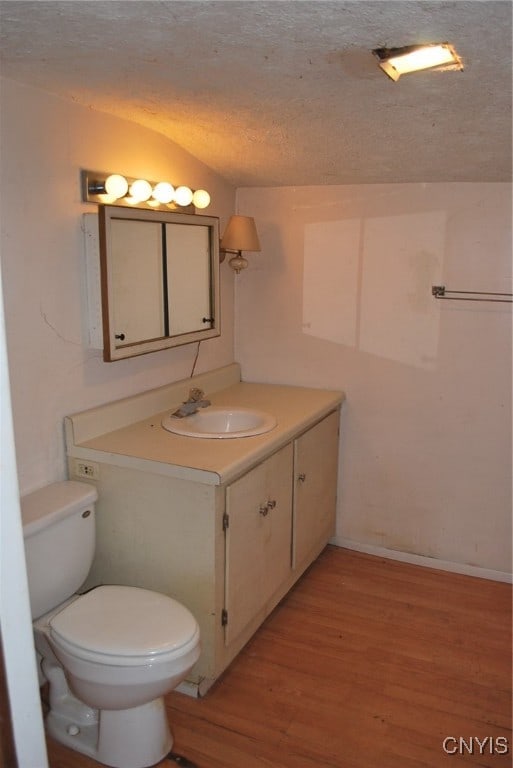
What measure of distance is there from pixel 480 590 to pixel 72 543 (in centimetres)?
175

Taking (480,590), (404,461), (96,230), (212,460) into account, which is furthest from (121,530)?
(480,590)

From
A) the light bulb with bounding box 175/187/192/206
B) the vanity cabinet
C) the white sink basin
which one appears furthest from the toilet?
the light bulb with bounding box 175/187/192/206

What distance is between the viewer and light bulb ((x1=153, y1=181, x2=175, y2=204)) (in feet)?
7.30

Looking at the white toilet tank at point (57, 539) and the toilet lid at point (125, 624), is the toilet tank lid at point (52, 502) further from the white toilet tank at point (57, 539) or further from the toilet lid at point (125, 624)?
the toilet lid at point (125, 624)

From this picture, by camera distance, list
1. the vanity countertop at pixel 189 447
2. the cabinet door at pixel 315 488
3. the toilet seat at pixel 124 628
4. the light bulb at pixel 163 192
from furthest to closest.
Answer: the cabinet door at pixel 315 488 → the light bulb at pixel 163 192 → the vanity countertop at pixel 189 447 → the toilet seat at pixel 124 628

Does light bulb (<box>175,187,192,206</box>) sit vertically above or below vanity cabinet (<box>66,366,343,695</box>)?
above

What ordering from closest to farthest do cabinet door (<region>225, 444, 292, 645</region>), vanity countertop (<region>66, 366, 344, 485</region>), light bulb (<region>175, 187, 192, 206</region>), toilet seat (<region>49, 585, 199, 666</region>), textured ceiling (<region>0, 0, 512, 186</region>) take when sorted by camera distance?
textured ceiling (<region>0, 0, 512, 186</region>) → toilet seat (<region>49, 585, 199, 666</region>) → vanity countertop (<region>66, 366, 344, 485</region>) → cabinet door (<region>225, 444, 292, 645</region>) → light bulb (<region>175, 187, 192, 206</region>)

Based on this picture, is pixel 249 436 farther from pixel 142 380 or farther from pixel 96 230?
pixel 96 230

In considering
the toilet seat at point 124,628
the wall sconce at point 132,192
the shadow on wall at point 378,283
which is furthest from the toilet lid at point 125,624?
the shadow on wall at point 378,283

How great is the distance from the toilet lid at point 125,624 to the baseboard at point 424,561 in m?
1.38

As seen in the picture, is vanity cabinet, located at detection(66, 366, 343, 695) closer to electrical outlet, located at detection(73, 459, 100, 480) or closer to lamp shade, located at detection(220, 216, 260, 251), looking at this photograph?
electrical outlet, located at detection(73, 459, 100, 480)

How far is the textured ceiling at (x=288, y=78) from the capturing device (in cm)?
130

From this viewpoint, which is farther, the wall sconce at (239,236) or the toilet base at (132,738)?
the wall sconce at (239,236)

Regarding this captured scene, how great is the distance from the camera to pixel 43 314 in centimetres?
193
